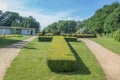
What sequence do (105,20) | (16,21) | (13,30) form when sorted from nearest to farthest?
1. (105,20)
2. (13,30)
3. (16,21)

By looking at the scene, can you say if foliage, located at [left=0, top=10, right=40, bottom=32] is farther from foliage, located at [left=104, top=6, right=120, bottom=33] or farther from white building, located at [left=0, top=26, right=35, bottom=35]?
foliage, located at [left=104, top=6, right=120, bottom=33]

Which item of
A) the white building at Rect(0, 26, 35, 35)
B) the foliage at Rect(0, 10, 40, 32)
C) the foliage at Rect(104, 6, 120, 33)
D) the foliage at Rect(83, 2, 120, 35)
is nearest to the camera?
the foliage at Rect(104, 6, 120, 33)

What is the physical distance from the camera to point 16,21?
314 feet

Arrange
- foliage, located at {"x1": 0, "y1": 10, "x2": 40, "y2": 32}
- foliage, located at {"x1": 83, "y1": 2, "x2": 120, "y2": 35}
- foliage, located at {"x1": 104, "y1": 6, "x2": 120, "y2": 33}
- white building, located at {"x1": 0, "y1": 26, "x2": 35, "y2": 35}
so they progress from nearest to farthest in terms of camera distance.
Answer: foliage, located at {"x1": 104, "y1": 6, "x2": 120, "y2": 33} < foliage, located at {"x1": 83, "y1": 2, "x2": 120, "y2": 35} < white building, located at {"x1": 0, "y1": 26, "x2": 35, "y2": 35} < foliage, located at {"x1": 0, "y1": 10, "x2": 40, "y2": 32}

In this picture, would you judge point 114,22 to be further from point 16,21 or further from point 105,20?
point 16,21

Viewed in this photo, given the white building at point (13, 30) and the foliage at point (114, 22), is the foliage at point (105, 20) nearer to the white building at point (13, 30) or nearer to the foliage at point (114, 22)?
the foliage at point (114, 22)

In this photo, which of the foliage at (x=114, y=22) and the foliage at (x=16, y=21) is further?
the foliage at (x=16, y=21)

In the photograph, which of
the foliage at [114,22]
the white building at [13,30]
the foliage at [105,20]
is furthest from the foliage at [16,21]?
the foliage at [114,22]

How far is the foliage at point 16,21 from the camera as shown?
87188mm

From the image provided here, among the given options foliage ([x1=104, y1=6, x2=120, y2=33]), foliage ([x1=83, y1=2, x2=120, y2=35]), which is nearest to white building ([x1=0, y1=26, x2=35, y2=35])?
foliage ([x1=83, y1=2, x2=120, y2=35])

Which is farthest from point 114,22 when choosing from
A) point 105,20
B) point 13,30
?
point 13,30

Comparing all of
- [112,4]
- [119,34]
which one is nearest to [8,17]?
[112,4]

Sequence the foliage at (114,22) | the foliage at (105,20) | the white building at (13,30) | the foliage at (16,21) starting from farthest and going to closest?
the foliage at (16,21) → the white building at (13,30) → the foliage at (105,20) → the foliage at (114,22)

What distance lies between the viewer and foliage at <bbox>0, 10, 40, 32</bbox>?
87.2 m
